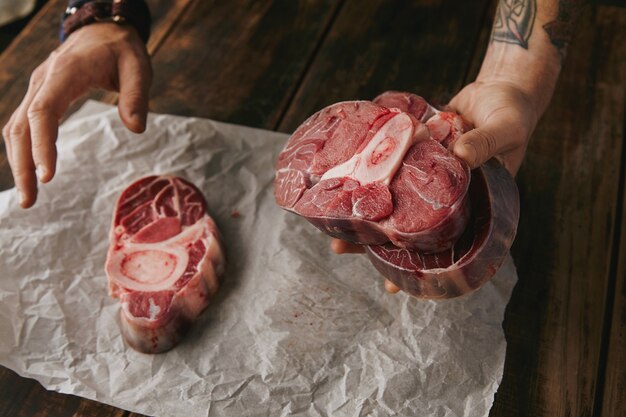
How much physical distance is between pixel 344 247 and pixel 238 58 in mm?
1280

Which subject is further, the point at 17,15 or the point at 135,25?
the point at 17,15

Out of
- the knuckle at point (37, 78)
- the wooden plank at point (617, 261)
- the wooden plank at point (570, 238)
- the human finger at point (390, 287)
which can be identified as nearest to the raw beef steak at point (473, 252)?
the human finger at point (390, 287)

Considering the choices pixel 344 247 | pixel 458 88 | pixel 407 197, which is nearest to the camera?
pixel 407 197

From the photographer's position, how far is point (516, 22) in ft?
8.73

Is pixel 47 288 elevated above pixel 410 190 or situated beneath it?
situated beneath

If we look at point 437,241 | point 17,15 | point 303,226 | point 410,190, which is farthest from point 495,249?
point 17,15

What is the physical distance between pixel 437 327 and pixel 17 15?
3.04m

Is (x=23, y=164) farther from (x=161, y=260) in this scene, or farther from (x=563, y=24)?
(x=563, y=24)

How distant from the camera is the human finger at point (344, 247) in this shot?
7.98 ft

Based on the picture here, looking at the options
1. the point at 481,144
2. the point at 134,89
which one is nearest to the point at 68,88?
the point at 134,89

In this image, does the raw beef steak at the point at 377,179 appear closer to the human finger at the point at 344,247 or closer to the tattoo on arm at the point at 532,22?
the human finger at the point at 344,247

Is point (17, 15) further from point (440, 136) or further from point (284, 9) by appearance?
point (440, 136)

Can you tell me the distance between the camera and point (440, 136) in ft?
7.13

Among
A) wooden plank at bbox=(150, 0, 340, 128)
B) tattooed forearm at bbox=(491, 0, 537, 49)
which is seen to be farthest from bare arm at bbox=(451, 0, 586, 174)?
wooden plank at bbox=(150, 0, 340, 128)
